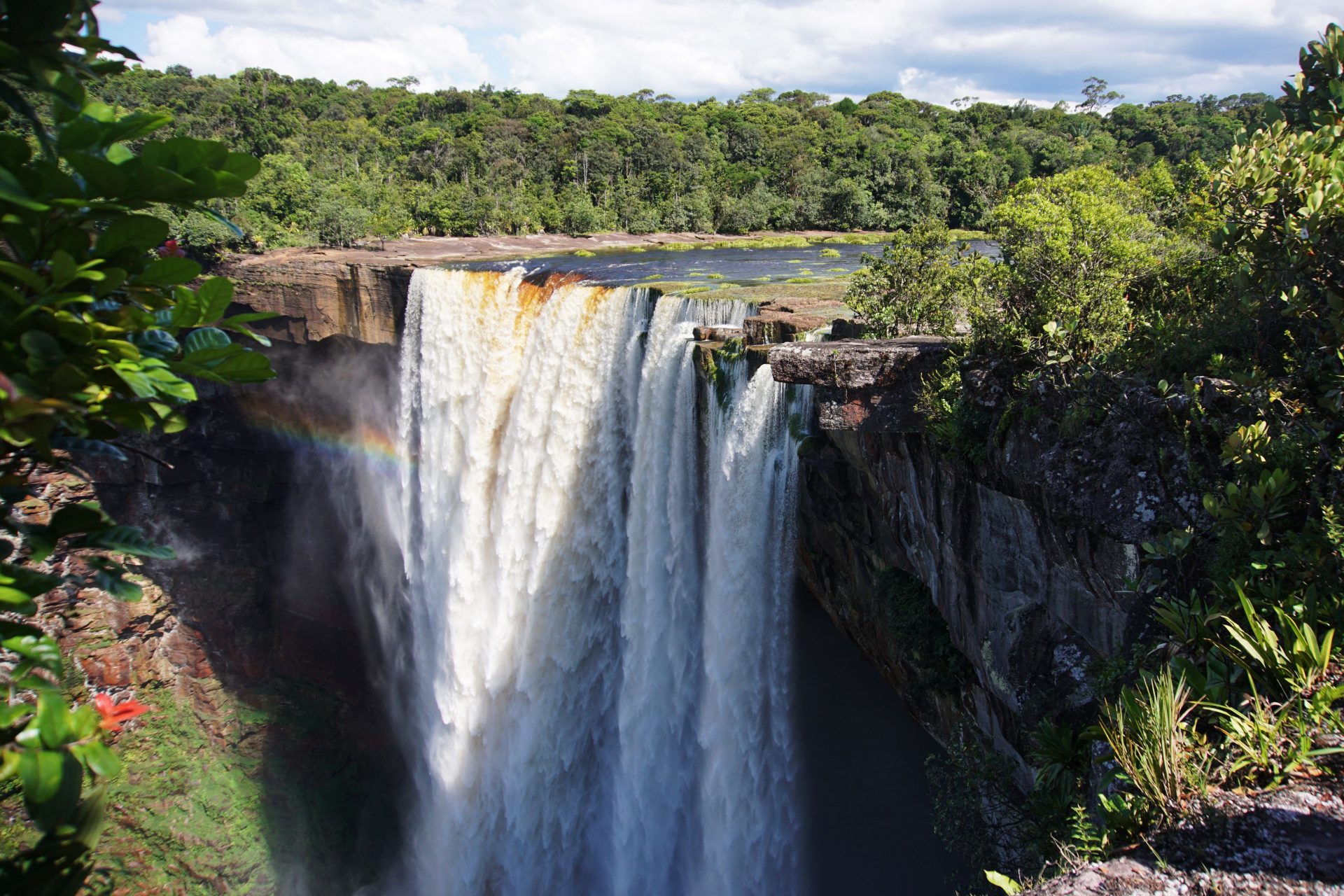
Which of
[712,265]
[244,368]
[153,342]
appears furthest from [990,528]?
[712,265]

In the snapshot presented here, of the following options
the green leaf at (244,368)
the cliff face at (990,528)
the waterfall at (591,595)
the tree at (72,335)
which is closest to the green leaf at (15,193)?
the tree at (72,335)

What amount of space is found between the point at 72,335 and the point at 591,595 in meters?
14.1

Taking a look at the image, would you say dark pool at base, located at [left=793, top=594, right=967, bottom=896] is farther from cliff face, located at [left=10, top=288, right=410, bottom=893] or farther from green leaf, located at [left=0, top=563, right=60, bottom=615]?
cliff face, located at [left=10, top=288, right=410, bottom=893]

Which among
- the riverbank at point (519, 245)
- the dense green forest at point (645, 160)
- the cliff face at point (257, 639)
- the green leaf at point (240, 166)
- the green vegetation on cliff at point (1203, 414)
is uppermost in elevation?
the dense green forest at point (645, 160)

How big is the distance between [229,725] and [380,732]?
13.5 ft

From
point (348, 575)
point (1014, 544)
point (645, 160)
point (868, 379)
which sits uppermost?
point (645, 160)

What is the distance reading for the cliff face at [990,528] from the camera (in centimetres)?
696

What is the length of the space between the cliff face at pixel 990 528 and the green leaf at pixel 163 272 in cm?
675

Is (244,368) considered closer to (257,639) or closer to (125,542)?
(125,542)

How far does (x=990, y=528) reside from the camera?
8539mm

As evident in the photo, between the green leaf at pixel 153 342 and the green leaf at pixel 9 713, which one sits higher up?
the green leaf at pixel 153 342

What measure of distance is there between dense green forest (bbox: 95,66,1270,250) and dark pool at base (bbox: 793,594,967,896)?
2203cm

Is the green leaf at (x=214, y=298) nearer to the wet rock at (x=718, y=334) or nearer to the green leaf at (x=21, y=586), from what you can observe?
the green leaf at (x=21, y=586)

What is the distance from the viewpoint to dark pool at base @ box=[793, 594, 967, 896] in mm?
12266
